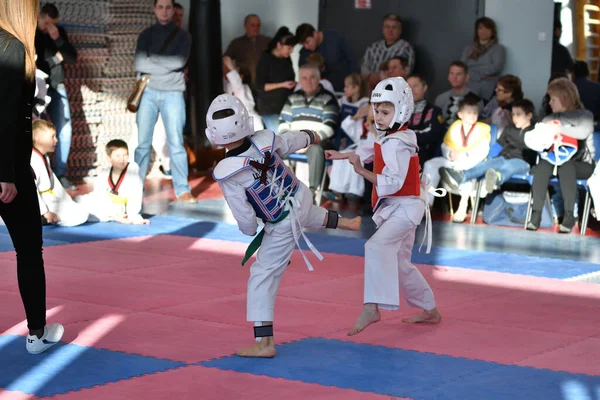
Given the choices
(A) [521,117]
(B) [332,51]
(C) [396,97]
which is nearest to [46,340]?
(C) [396,97]

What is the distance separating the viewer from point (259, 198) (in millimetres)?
5000

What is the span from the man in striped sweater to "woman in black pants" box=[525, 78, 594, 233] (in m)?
2.28

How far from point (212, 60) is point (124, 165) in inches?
157

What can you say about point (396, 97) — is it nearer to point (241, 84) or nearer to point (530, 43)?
point (530, 43)

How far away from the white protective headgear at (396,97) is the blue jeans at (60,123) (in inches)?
270

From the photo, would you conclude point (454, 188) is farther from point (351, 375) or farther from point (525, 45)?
point (351, 375)

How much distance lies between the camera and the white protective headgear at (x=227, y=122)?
4.95 m

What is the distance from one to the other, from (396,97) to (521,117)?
185 inches

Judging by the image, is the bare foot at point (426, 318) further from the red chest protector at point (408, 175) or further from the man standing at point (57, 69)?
the man standing at point (57, 69)

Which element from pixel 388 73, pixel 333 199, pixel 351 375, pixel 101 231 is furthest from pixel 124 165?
pixel 351 375

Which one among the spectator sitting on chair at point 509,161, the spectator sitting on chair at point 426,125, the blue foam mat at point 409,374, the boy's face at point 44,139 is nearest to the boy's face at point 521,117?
the spectator sitting on chair at point 509,161

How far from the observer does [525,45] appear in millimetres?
11984

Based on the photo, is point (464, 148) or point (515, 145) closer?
point (515, 145)

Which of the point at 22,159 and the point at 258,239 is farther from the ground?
the point at 22,159
